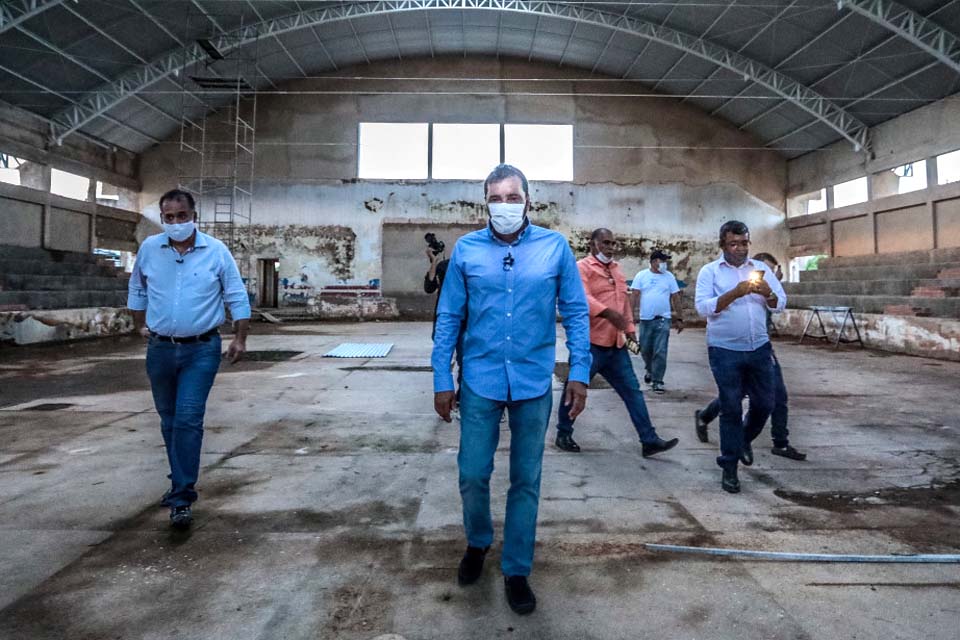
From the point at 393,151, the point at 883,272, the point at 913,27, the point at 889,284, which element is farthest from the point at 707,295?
the point at 393,151

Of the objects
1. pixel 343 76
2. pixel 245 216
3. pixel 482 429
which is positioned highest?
pixel 343 76

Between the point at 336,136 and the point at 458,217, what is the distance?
544 centimetres

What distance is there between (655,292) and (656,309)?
0.18 meters

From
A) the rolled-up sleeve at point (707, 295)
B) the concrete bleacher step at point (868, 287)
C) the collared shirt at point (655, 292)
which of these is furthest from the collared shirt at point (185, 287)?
the concrete bleacher step at point (868, 287)

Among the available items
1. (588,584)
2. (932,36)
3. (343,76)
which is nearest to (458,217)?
(343,76)

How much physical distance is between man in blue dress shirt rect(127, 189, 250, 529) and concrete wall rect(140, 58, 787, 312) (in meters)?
17.4

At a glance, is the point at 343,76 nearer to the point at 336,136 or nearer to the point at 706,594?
the point at 336,136

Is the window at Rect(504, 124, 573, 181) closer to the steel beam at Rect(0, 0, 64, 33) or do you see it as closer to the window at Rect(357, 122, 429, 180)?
the window at Rect(357, 122, 429, 180)

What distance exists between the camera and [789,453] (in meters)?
3.61

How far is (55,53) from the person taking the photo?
568 inches

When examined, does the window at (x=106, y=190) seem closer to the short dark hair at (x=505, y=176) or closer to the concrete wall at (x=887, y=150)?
the short dark hair at (x=505, y=176)

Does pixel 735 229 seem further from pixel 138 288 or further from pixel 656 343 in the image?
pixel 138 288

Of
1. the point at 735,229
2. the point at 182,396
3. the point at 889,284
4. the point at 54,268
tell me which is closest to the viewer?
the point at 182,396

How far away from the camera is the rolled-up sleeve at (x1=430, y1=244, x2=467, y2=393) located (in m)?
2.00
